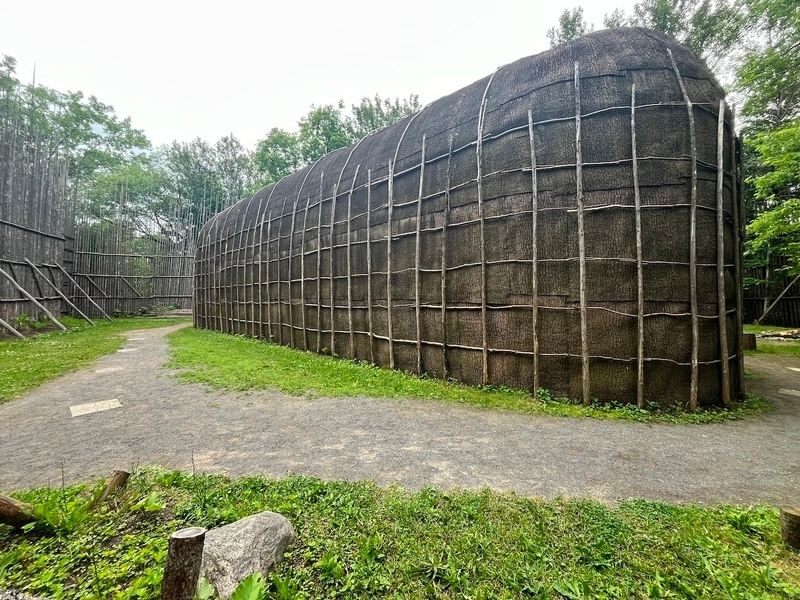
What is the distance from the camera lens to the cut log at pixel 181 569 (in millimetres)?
1417

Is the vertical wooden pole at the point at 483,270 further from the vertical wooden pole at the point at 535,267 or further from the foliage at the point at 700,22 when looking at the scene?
the foliage at the point at 700,22

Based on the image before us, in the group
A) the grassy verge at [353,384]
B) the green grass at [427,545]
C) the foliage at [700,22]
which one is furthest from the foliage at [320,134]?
the green grass at [427,545]

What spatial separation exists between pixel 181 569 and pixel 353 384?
14.9 ft

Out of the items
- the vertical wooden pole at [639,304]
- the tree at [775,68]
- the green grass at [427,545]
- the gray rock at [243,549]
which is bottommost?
the green grass at [427,545]

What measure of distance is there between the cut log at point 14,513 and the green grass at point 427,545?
0.07m

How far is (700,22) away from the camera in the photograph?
51.5 feet

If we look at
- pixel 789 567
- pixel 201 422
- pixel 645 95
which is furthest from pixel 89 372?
pixel 645 95

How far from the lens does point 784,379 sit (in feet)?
20.0

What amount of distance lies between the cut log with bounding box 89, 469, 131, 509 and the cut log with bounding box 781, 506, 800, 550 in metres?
4.12

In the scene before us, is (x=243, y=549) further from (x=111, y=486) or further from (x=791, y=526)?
(x=791, y=526)

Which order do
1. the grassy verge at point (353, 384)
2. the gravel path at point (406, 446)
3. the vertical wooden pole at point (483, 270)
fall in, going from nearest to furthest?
1. the gravel path at point (406, 446)
2. the grassy verge at point (353, 384)
3. the vertical wooden pole at point (483, 270)

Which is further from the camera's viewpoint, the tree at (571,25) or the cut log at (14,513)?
the tree at (571,25)

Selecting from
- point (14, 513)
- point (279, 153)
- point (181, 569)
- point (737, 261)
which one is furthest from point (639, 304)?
point (279, 153)

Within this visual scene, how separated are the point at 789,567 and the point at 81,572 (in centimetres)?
360
